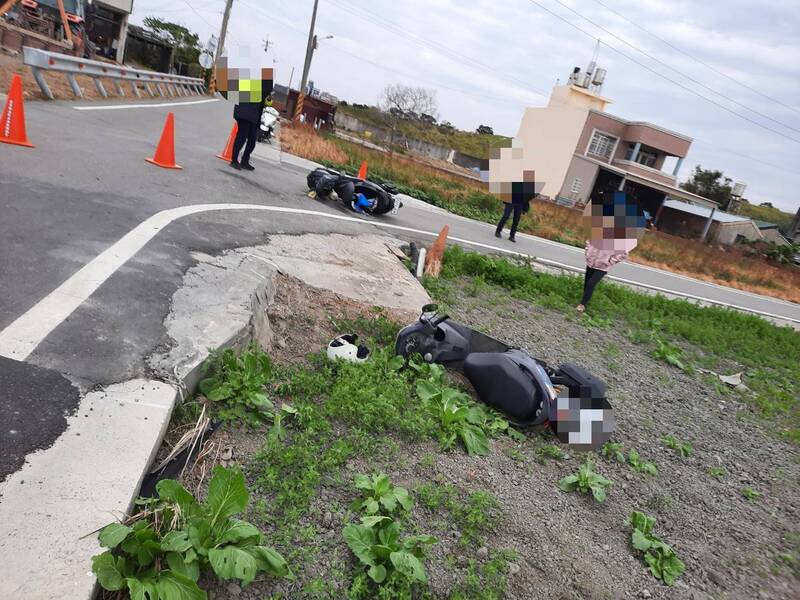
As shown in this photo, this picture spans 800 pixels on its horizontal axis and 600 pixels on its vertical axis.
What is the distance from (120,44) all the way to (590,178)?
3244 cm

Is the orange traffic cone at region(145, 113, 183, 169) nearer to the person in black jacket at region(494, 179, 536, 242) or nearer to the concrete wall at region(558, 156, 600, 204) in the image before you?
the person in black jacket at region(494, 179, 536, 242)

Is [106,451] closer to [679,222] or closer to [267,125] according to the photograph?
[267,125]

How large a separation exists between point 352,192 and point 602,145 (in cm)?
3837

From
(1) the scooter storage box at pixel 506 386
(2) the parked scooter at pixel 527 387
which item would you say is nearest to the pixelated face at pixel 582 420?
(2) the parked scooter at pixel 527 387

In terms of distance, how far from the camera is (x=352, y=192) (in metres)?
9.38

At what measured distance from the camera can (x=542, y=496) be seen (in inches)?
122

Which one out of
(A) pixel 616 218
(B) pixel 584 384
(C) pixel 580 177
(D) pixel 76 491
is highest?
(C) pixel 580 177

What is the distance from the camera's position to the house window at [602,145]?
42.1 meters

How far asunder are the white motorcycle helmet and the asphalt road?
111 cm

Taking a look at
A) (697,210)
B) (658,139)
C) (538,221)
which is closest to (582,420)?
(538,221)

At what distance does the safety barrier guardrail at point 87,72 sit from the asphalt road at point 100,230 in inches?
29.9

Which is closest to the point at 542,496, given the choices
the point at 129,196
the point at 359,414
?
the point at 359,414

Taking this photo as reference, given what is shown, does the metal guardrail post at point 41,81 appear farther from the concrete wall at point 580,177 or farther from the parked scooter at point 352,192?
the concrete wall at point 580,177

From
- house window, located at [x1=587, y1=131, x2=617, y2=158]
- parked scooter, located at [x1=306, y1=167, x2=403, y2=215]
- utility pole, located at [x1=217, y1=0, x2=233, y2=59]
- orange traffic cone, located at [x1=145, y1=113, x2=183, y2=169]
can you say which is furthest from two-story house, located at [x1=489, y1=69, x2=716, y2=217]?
orange traffic cone, located at [x1=145, y1=113, x2=183, y2=169]
